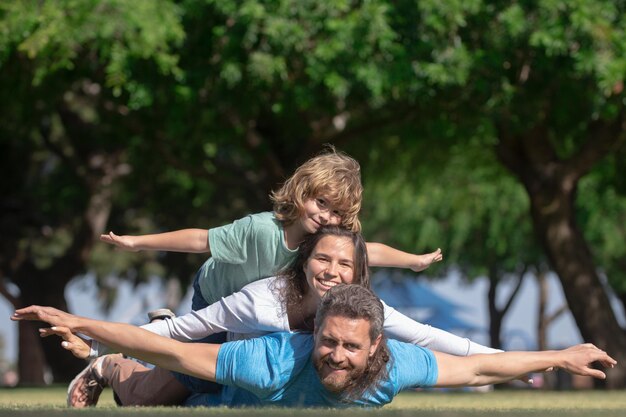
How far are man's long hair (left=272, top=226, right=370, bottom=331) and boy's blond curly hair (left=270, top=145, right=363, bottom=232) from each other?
26cm

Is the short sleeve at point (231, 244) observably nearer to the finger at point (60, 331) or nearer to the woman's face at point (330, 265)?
the woman's face at point (330, 265)

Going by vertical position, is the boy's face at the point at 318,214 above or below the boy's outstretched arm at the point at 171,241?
above

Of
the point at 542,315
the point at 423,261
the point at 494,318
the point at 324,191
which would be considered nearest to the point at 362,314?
the point at 324,191

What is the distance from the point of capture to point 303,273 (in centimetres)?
658

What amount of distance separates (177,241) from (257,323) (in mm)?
911

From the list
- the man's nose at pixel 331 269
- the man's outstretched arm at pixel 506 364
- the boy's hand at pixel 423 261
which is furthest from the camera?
the boy's hand at pixel 423 261

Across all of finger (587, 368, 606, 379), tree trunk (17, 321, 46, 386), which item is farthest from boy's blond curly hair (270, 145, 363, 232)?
tree trunk (17, 321, 46, 386)

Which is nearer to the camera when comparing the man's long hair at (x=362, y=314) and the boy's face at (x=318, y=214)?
the man's long hair at (x=362, y=314)

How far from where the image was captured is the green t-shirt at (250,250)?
22.4 feet

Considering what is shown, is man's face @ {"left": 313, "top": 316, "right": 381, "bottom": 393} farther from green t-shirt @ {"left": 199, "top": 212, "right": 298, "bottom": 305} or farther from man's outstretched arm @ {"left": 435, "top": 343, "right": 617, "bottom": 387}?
green t-shirt @ {"left": 199, "top": 212, "right": 298, "bottom": 305}

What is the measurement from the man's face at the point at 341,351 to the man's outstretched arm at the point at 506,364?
1.72ft

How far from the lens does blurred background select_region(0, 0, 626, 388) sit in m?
15.2

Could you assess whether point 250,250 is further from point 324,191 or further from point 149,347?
point 149,347

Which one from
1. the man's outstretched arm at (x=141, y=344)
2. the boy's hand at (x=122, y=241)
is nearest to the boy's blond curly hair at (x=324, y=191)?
the boy's hand at (x=122, y=241)
